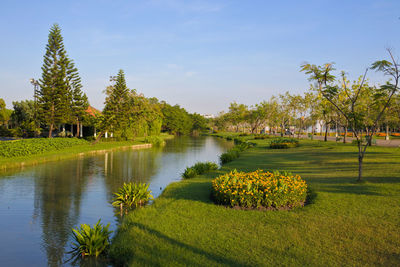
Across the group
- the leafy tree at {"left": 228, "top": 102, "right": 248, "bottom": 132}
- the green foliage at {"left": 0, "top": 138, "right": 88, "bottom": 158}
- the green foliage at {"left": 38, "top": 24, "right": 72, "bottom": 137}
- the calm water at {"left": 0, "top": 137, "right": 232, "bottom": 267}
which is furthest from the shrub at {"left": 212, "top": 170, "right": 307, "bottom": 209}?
the leafy tree at {"left": 228, "top": 102, "right": 248, "bottom": 132}

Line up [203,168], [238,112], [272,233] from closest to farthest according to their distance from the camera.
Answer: [272,233]
[203,168]
[238,112]

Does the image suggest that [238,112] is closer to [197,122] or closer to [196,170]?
[197,122]

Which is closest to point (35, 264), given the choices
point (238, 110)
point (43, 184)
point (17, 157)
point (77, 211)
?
point (77, 211)

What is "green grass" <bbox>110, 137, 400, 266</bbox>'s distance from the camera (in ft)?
17.5

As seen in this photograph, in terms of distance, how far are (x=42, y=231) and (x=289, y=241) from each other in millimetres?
6801

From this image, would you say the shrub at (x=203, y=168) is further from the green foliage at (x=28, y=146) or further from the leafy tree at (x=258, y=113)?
the leafy tree at (x=258, y=113)

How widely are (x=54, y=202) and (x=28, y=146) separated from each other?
44.8 ft

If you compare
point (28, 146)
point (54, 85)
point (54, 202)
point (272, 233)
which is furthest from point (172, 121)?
point (272, 233)

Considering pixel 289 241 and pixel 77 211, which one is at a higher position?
pixel 289 241

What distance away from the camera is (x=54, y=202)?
1127 centimetres

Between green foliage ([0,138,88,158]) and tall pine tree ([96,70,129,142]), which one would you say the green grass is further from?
tall pine tree ([96,70,129,142])

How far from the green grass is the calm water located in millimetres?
1895

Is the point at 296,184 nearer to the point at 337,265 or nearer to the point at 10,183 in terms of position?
the point at 337,265

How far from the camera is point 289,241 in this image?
6.00 meters
